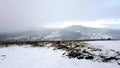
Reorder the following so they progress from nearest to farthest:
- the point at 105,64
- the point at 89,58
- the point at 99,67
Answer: the point at 99,67, the point at 105,64, the point at 89,58

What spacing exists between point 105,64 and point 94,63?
1.45 metres

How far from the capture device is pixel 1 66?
21.7 m

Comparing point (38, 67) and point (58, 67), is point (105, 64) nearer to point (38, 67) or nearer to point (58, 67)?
point (58, 67)

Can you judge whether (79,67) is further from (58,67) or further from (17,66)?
(17,66)

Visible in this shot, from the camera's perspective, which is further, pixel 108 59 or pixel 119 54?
pixel 119 54

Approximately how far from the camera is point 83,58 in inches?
987

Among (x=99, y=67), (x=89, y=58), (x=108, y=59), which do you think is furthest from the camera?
(x=89, y=58)

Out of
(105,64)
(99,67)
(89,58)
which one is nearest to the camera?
(99,67)

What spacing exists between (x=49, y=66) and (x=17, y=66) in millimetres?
4336

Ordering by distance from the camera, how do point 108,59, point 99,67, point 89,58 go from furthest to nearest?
point 89,58 < point 108,59 < point 99,67

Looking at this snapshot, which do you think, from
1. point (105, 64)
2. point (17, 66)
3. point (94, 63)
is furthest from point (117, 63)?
point (17, 66)

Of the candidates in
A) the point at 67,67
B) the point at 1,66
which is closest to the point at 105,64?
the point at 67,67

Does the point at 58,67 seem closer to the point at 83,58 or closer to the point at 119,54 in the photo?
the point at 83,58

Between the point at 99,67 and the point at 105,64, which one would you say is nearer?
the point at 99,67
